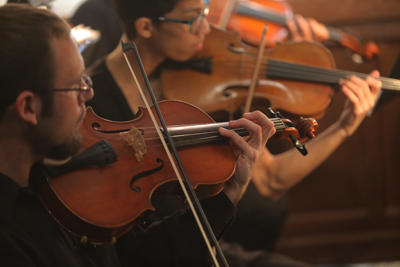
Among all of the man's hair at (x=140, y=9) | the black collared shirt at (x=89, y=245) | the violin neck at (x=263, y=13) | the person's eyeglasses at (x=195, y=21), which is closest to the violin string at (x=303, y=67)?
the person's eyeglasses at (x=195, y=21)

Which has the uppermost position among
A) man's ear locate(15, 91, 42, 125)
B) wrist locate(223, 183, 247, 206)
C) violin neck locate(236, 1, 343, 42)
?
man's ear locate(15, 91, 42, 125)

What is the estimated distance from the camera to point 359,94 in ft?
4.14

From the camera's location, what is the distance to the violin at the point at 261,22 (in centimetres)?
160

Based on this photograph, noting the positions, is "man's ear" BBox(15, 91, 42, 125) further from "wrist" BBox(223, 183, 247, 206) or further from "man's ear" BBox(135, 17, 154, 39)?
"man's ear" BBox(135, 17, 154, 39)

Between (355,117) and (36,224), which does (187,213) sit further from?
(355,117)

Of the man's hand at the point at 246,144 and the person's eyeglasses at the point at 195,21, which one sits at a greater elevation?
the person's eyeglasses at the point at 195,21

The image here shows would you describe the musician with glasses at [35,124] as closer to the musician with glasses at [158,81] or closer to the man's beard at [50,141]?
the man's beard at [50,141]

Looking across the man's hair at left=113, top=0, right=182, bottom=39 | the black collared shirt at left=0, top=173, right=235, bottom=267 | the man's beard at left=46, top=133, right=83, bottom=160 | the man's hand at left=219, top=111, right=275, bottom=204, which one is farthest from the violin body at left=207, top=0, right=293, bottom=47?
the man's beard at left=46, top=133, right=83, bottom=160

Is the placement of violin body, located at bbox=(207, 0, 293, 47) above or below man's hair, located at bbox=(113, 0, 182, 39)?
below

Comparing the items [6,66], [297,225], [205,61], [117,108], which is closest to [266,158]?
[205,61]

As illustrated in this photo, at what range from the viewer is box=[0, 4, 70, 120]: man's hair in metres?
0.64

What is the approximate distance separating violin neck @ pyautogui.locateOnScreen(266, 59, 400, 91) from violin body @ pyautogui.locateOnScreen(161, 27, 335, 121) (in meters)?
Answer: 0.02

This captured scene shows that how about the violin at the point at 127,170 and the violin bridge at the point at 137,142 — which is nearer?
the violin at the point at 127,170

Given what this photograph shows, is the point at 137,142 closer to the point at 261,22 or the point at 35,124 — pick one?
the point at 35,124
